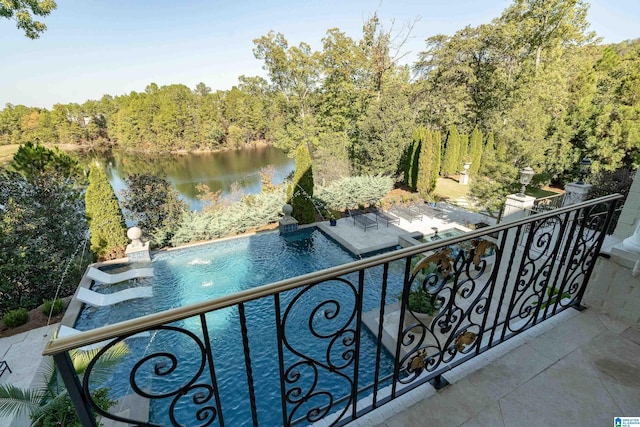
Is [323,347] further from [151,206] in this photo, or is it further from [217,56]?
[217,56]

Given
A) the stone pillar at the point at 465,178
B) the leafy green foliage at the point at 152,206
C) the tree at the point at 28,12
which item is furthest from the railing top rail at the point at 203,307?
the stone pillar at the point at 465,178

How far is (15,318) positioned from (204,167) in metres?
20.2

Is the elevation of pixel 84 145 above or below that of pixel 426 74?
below

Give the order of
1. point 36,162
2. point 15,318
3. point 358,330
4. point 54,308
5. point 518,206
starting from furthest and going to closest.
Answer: point 36,162
point 518,206
point 54,308
point 15,318
point 358,330

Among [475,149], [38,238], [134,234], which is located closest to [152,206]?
[134,234]

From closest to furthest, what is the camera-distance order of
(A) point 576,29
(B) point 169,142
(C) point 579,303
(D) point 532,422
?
(D) point 532,422 < (C) point 579,303 < (A) point 576,29 < (B) point 169,142

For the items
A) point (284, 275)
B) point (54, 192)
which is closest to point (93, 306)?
point (54, 192)

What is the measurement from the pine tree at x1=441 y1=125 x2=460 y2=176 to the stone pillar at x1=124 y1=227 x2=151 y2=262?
15462mm

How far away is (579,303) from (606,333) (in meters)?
0.30

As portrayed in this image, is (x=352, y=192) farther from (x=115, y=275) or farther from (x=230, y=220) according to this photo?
(x=115, y=275)

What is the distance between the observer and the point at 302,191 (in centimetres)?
901

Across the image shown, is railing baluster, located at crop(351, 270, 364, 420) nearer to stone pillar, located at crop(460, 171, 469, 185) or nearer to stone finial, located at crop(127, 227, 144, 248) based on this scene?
stone finial, located at crop(127, 227, 144, 248)

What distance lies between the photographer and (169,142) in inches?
1138

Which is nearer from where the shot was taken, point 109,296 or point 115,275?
point 109,296
